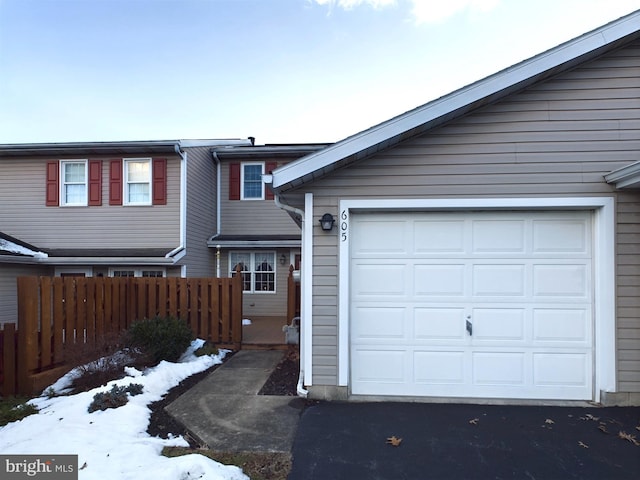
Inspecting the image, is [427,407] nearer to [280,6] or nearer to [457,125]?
[457,125]

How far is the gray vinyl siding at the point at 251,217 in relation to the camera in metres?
12.5

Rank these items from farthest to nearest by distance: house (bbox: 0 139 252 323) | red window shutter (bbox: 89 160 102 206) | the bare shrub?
red window shutter (bbox: 89 160 102 206) < house (bbox: 0 139 252 323) < the bare shrub

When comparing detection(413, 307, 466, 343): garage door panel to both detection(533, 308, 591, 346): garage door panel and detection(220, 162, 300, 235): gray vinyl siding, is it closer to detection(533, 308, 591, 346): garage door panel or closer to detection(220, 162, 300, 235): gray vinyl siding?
detection(533, 308, 591, 346): garage door panel

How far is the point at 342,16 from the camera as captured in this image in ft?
36.1

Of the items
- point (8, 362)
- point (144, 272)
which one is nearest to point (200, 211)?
point (144, 272)

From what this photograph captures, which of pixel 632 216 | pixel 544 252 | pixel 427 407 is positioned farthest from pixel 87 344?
pixel 632 216

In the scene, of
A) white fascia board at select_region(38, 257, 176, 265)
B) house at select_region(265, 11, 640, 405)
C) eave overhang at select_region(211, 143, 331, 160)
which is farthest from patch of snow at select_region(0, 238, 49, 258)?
house at select_region(265, 11, 640, 405)

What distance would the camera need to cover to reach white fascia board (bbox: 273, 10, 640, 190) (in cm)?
419

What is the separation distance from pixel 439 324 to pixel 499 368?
3.11 feet

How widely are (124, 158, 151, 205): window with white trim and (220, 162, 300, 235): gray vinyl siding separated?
2.78m

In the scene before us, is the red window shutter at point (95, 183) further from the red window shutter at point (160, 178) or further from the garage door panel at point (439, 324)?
the garage door panel at point (439, 324)

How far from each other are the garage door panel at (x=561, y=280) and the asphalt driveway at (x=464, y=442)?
1401 mm

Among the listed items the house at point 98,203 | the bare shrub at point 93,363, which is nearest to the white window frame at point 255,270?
the house at point 98,203

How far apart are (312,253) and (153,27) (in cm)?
1034
